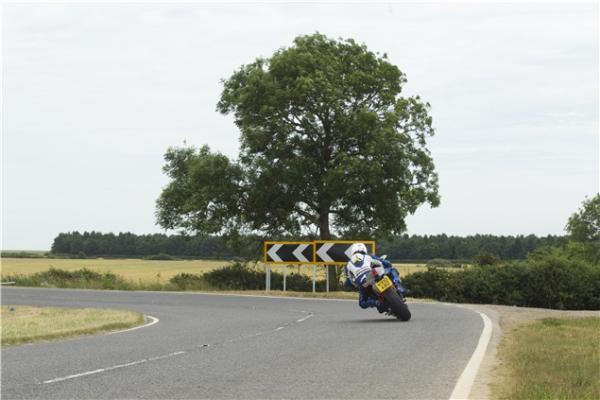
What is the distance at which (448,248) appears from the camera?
102 m

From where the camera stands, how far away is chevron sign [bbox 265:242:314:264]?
1191 inches

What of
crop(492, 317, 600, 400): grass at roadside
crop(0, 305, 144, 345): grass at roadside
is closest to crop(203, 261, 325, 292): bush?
crop(0, 305, 144, 345): grass at roadside

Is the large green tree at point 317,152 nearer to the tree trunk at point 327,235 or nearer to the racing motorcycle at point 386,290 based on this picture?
the tree trunk at point 327,235

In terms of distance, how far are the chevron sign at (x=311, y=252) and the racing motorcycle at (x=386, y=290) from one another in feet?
39.1

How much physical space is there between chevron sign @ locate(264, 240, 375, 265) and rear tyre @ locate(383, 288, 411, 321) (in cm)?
1195

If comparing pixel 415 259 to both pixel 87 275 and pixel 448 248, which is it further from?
pixel 87 275

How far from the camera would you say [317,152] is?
34.7m

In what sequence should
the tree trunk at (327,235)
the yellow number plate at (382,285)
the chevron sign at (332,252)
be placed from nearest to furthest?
the yellow number plate at (382,285) < the chevron sign at (332,252) < the tree trunk at (327,235)

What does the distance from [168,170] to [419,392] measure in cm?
3589

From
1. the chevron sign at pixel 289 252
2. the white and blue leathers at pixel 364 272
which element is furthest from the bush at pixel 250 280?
the white and blue leathers at pixel 364 272

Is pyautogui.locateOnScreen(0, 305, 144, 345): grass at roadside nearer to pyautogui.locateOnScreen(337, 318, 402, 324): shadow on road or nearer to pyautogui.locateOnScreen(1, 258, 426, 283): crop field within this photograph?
pyautogui.locateOnScreen(337, 318, 402, 324): shadow on road

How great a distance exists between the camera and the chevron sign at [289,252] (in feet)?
99.2

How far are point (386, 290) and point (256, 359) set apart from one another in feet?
20.8

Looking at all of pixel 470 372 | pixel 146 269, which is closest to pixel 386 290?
pixel 470 372
